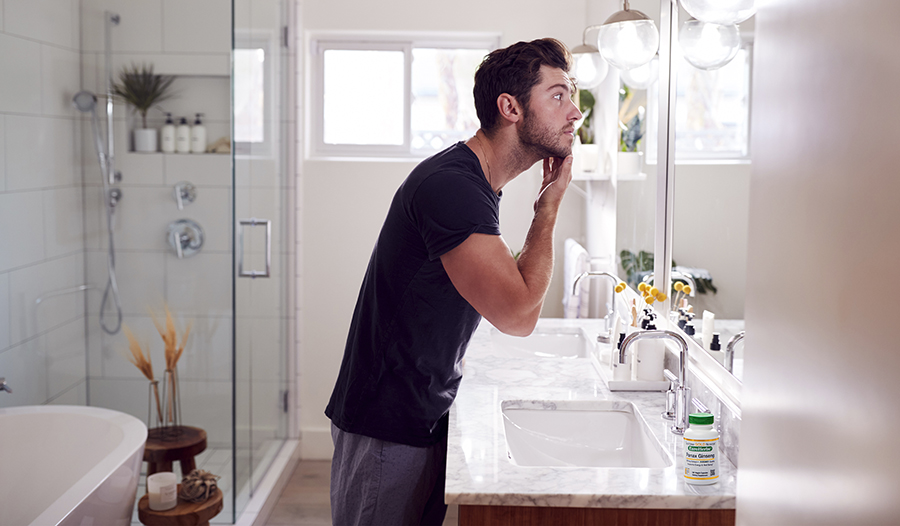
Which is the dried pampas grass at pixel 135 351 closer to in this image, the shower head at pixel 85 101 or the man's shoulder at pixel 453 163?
the shower head at pixel 85 101

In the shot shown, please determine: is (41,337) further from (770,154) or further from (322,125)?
(770,154)

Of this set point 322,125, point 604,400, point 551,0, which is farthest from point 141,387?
point 551,0

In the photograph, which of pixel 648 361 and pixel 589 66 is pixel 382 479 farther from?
pixel 589 66

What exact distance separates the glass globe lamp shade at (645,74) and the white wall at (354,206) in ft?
3.82

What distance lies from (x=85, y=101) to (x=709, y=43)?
7.09 feet

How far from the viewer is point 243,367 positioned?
2.68 meters

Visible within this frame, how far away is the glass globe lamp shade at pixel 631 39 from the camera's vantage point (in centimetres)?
158

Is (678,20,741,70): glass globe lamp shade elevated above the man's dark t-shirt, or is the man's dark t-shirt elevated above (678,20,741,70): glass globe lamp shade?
(678,20,741,70): glass globe lamp shade

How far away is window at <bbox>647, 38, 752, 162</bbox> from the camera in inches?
49.6

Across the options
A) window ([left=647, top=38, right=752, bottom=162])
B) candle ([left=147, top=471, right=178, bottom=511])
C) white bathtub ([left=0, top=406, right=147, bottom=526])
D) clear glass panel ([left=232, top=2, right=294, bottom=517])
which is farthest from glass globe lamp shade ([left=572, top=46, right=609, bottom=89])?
candle ([left=147, top=471, right=178, bottom=511])

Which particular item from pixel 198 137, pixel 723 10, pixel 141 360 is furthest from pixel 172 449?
pixel 723 10

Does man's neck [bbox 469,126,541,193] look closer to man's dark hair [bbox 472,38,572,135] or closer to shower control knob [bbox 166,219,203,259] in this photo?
man's dark hair [bbox 472,38,572,135]

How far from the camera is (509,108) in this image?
1.25m

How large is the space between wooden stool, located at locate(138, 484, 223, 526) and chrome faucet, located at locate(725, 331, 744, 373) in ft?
5.25
